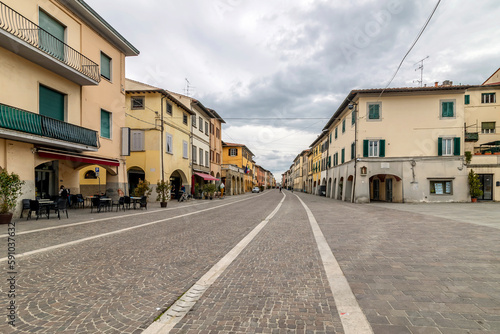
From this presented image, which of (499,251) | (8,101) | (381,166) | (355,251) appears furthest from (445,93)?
(8,101)

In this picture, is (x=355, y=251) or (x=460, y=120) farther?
(x=460, y=120)

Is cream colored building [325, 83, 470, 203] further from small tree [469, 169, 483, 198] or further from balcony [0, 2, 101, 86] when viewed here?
balcony [0, 2, 101, 86]

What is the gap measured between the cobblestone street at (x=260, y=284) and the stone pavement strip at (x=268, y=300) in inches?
0.6

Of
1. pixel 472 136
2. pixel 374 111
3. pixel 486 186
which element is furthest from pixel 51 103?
pixel 472 136

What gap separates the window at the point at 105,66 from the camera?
1755cm

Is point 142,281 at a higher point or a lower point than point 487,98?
lower

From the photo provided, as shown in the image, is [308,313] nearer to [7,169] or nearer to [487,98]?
[7,169]

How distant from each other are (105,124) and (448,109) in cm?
2828

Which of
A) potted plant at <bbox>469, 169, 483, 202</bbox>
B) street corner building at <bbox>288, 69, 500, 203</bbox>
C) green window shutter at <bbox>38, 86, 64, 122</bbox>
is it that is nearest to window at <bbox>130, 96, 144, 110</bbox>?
green window shutter at <bbox>38, 86, 64, 122</bbox>

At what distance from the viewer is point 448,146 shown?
22906 mm

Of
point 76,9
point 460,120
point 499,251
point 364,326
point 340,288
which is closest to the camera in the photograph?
point 364,326

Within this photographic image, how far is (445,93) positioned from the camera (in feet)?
75.5

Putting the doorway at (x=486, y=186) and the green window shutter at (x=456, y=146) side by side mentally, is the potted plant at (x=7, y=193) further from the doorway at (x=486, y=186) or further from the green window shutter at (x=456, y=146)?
the doorway at (x=486, y=186)

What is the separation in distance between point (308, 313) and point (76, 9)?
19314 mm
